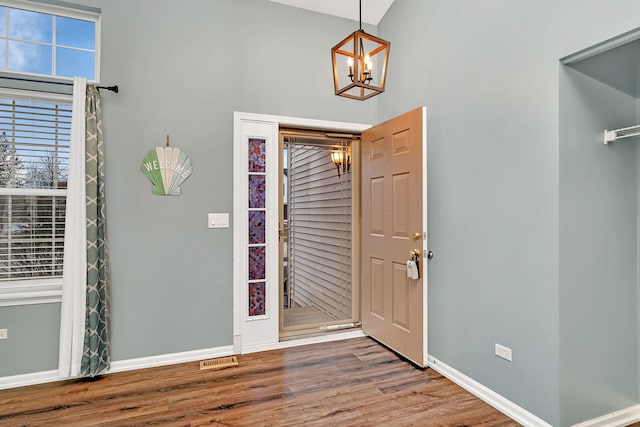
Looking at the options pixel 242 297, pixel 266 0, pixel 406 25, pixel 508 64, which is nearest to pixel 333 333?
pixel 242 297

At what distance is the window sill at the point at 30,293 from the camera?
8.51ft

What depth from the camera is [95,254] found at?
269 cm

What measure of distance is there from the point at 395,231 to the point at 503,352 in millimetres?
1229

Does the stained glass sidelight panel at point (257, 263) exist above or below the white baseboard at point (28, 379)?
above

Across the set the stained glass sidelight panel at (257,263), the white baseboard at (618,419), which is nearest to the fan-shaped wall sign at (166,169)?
the stained glass sidelight panel at (257,263)

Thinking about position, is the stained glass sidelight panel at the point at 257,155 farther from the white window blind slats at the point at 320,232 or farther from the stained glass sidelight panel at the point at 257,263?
the white window blind slats at the point at 320,232

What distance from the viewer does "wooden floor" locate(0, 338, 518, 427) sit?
223cm

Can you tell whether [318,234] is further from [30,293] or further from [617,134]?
[617,134]

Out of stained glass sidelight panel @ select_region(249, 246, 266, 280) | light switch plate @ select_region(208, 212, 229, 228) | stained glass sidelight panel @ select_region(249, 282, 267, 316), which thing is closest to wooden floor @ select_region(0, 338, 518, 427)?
stained glass sidelight panel @ select_region(249, 282, 267, 316)

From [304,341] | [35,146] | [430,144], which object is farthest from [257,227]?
[35,146]

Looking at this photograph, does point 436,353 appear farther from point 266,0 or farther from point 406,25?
point 266,0

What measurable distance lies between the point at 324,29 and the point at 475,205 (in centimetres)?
230

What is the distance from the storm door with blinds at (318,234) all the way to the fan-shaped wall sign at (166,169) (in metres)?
0.96

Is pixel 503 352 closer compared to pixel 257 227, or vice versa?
pixel 503 352
